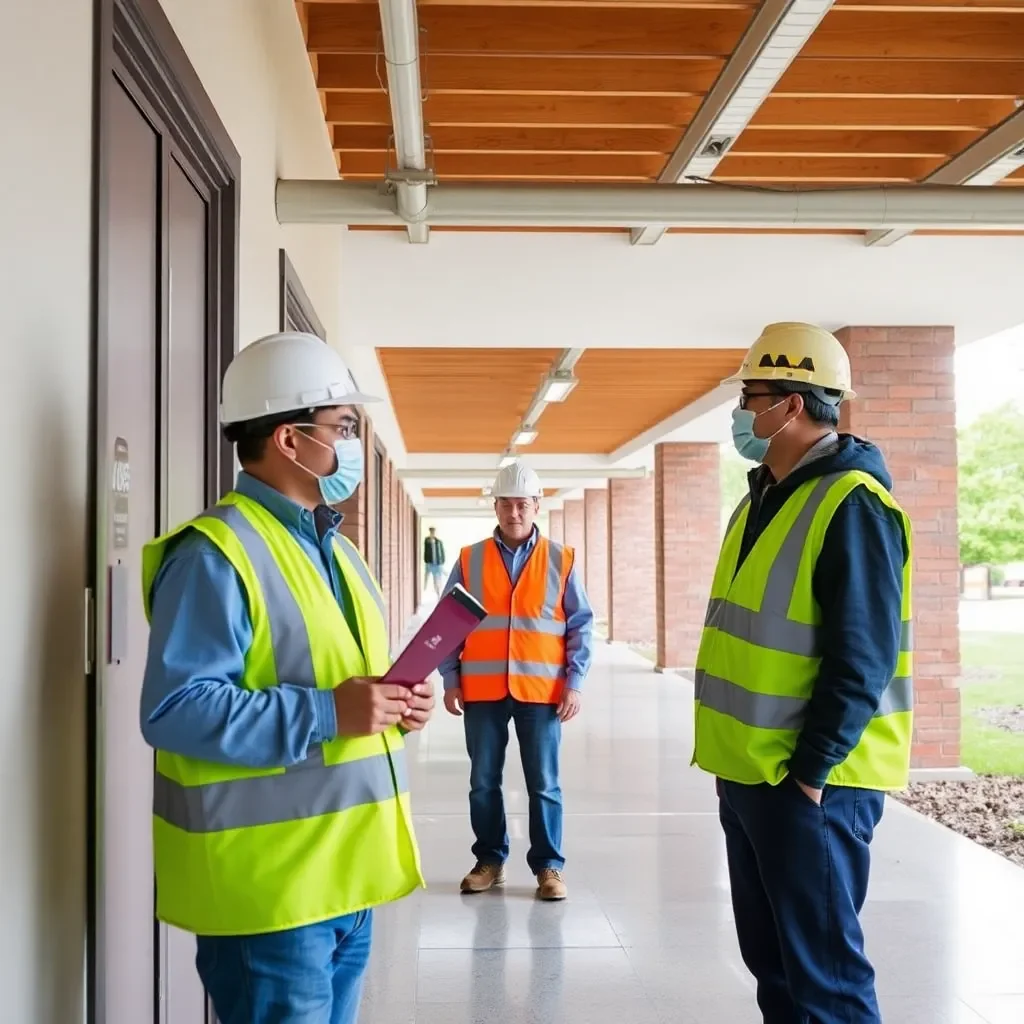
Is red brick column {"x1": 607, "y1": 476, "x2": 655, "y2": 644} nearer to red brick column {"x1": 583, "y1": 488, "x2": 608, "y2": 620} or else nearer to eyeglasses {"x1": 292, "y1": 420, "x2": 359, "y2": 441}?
red brick column {"x1": 583, "y1": 488, "x2": 608, "y2": 620}

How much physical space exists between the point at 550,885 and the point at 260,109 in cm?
328

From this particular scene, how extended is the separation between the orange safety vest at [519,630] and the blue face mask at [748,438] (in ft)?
6.50

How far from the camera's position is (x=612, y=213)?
4398 millimetres

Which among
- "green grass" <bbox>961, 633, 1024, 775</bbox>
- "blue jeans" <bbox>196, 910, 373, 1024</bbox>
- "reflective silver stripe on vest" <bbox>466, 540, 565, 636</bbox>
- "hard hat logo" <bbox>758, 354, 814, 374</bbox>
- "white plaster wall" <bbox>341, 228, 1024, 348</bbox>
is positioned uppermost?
"white plaster wall" <bbox>341, 228, 1024, 348</bbox>

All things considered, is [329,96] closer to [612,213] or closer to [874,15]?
[612,213]

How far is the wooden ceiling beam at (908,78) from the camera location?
14.9ft

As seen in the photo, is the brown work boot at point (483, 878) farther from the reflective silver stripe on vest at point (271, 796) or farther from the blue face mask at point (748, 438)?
the reflective silver stripe on vest at point (271, 796)

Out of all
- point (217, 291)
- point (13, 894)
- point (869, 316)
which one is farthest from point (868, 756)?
point (869, 316)

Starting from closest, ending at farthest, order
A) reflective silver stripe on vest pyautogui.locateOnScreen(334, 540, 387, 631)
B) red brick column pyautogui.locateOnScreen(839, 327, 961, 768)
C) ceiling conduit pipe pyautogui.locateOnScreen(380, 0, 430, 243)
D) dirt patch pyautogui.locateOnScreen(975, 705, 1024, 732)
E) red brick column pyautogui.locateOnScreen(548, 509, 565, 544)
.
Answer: reflective silver stripe on vest pyautogui.locateOnScreen(334, 540, 387, 631), ceiling conduit pipe pyautogui.locateOnScreen(380, 0, 430, 243), red brick column pyautogui.locateOnScreen(839, 327, 961, 768), dirt patch pyautogui.locateOnScreen(975, 705, 1024, 732), red brick column pyautogui.locateOnScreen(548, 509, 565, 544)

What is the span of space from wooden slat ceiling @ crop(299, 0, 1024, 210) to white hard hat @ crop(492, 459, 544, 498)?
147 centimetres

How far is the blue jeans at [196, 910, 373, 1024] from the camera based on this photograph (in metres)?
1.78

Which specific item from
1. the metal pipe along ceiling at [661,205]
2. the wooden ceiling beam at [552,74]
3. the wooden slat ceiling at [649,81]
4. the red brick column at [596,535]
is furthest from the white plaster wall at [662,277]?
the red brick column at [596,535]

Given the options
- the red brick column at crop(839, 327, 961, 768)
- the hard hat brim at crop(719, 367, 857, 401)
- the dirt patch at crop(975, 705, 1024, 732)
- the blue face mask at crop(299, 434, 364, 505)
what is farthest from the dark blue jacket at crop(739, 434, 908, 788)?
the dirt patch at crop(975, 705, 1024, 732)

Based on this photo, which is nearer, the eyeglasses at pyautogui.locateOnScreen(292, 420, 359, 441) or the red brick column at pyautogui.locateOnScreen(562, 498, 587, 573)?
the eyeglasses at pyautogui.locateOnScreen(292, 420, 359, 441)
